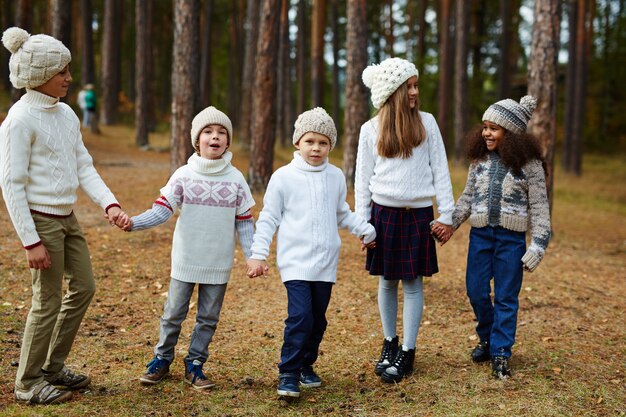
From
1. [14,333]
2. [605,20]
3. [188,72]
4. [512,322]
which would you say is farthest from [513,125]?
[605,20]

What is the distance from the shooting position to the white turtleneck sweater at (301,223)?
14.1 feet

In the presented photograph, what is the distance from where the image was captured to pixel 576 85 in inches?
894

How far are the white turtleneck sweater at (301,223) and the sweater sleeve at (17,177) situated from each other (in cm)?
134

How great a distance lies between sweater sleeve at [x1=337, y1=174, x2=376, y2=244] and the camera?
4519 mm

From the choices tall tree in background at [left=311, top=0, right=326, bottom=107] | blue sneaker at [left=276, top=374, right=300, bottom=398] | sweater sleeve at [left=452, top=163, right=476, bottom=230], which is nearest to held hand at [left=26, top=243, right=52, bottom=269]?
blue sneaker at [left=276, top=374, right=300, bottom=398]

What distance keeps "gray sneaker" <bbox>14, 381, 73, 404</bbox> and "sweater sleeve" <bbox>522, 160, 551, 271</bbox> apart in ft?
10.6

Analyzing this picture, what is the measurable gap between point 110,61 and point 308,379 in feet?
77.6

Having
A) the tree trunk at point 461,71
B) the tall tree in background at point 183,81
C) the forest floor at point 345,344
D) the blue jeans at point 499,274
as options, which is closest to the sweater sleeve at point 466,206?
the blue jeans at point 499,274

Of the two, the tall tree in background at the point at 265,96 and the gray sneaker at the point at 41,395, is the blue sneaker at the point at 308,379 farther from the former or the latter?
the tall tree in background at the point at 265,96

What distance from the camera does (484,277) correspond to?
4.86m

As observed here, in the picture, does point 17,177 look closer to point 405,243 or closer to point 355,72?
point 405,243

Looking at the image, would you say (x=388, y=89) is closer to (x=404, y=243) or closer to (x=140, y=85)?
(x=404, y=243)

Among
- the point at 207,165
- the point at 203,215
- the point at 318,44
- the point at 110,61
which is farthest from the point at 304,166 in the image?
the point at 110,61

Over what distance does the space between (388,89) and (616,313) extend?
4018 millimetres
